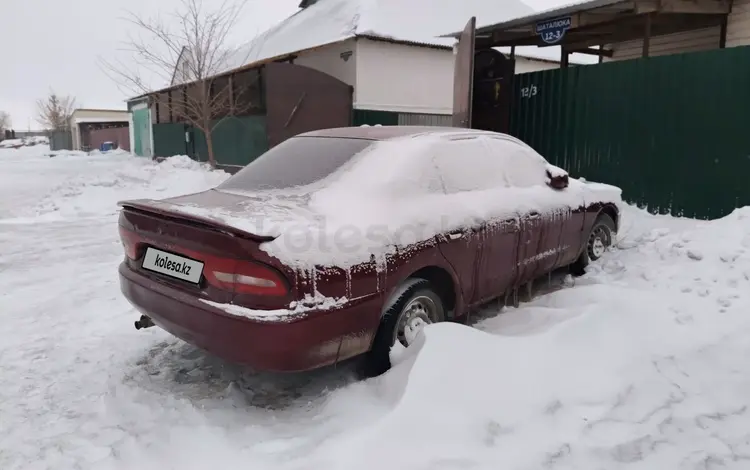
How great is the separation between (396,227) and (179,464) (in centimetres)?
168

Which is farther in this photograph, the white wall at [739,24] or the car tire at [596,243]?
the white wall at [739,24]

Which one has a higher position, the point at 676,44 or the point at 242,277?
the point at 676,44

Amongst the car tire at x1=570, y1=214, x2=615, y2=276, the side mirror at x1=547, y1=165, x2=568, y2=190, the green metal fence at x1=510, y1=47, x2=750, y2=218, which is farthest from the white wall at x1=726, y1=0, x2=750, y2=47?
the side mirror at x1=547, y1=165, x2=568, y2=190

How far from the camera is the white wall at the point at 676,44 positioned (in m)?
10.0

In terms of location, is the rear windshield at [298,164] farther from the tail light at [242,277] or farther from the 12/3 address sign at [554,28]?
the 12/3 address sign at [554,28]

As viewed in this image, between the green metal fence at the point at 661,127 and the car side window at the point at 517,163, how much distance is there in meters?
3.21

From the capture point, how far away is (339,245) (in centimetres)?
294

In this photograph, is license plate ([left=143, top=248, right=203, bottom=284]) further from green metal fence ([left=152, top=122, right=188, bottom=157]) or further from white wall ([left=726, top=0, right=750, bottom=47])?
green metal fence ([left=152, top=122, right=188, bottom=157])

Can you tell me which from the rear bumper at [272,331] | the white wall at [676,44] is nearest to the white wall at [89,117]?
the white wall at [676,44]

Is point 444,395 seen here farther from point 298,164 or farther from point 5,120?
point 5,120

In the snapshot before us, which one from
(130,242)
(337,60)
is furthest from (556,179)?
(337,60)

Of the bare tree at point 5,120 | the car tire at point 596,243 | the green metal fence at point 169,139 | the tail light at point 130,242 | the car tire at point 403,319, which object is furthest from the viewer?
the bare tree at point 5,120

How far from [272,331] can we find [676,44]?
11160mm

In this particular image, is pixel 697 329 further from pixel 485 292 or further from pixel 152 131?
pixel 152 131
